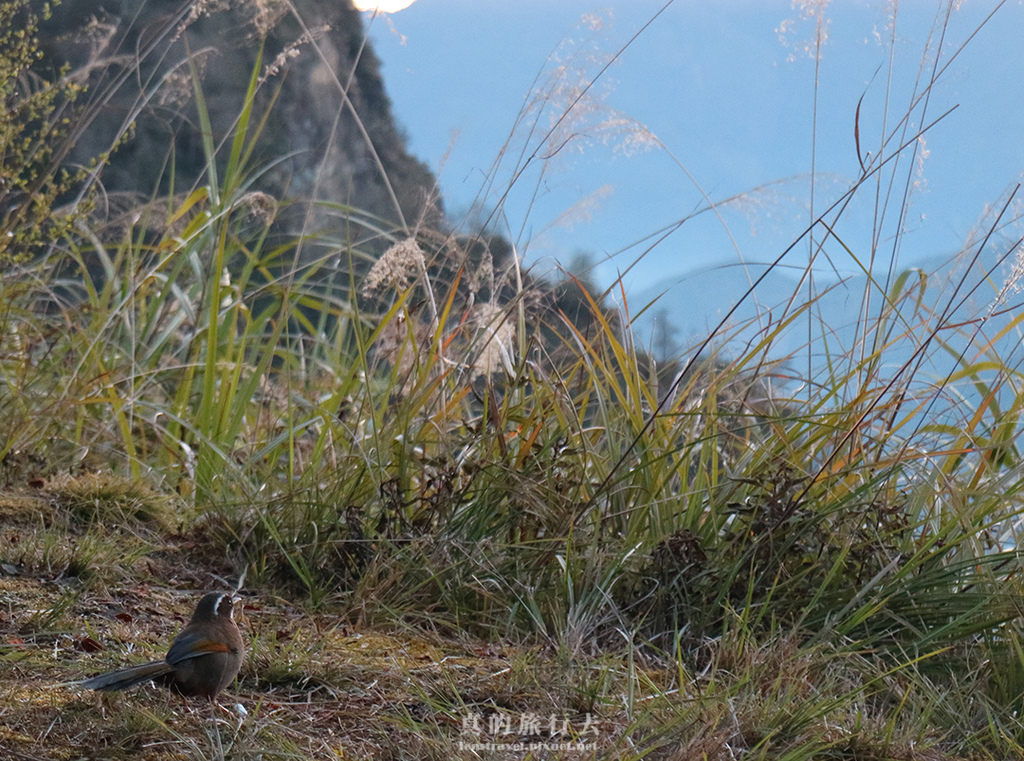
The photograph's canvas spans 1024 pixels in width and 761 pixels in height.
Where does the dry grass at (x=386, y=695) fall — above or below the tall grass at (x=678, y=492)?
below

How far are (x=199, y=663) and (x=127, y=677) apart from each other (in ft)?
0.33

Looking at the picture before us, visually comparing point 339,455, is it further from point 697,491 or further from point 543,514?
point 697,491

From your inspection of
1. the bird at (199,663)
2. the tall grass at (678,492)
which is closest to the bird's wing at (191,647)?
the bird at (199,663)

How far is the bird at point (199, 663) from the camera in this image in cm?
132

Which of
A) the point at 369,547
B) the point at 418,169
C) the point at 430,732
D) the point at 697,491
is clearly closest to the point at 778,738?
Answer: the point at 430,732

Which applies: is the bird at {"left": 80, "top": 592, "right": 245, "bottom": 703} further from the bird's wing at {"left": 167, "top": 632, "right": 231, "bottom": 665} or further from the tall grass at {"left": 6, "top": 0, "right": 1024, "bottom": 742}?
the tall grass at {"left": 6, "top": 0, "right": 1024, "bottom": 742}

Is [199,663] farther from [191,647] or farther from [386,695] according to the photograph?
[386,695]

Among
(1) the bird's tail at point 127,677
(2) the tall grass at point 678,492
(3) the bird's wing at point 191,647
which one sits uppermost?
(2) the tall grass at point 678,492

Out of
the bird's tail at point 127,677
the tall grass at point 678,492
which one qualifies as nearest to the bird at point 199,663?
the bird's tail at point 127,677

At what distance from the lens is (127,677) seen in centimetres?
128

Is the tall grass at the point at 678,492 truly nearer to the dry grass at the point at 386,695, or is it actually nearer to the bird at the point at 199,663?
the dry grass at the point at 386,695

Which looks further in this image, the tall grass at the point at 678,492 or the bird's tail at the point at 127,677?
the tall grass at the point at 678,492

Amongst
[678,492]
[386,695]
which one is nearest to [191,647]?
[386,695]

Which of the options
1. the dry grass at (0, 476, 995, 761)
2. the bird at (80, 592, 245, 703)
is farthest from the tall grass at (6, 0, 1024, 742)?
the bird at (80, 592, 245, 703)
